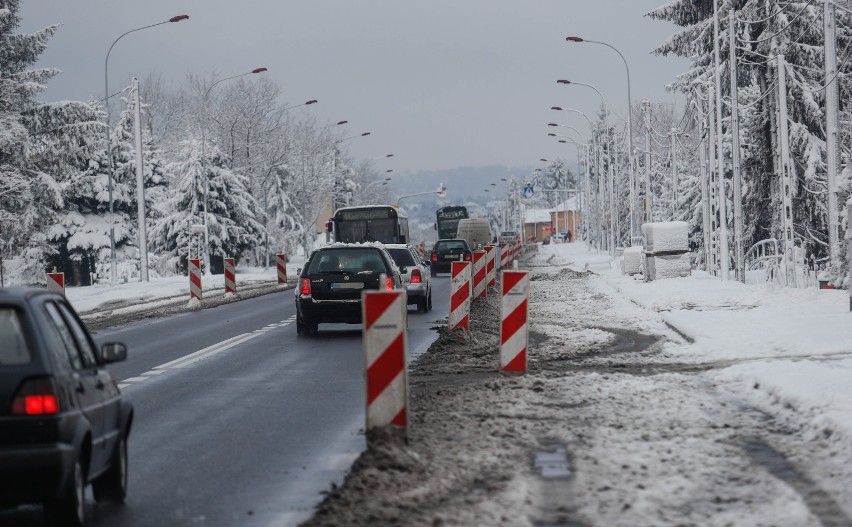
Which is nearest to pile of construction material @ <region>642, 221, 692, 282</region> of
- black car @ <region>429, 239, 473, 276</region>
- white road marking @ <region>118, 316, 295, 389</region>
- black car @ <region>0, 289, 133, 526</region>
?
white road marking @ <region>118, 316, 295, 389</region>

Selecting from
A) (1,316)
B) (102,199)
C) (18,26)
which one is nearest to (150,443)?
(1,316)

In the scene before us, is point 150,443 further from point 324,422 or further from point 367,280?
point 367,280

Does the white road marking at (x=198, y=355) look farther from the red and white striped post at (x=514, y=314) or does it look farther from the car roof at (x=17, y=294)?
the car roof at (x=17, y=294)

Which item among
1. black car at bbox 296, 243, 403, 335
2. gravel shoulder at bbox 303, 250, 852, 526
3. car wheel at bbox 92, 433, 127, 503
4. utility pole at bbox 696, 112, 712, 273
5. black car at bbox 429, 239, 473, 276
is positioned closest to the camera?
gravel shoulder at bbox 303, 250, 852, 526

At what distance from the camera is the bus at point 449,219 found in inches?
4309

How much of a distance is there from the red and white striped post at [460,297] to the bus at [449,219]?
8816 cm

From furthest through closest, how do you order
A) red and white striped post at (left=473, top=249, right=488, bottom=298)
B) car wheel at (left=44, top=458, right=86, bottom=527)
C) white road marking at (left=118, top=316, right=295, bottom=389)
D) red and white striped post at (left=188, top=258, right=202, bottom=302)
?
red and white striped post at (left=188, top=258, right=202, bottom=302), red and white striped post at (left=473, top=249, right=488, bottom=298), white road marking at (left=118, top=316, right=295, bottom=389), car wheel at (left=44, top=458, right=86, bottom=527)

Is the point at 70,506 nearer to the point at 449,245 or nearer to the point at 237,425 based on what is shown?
the point at 237,425

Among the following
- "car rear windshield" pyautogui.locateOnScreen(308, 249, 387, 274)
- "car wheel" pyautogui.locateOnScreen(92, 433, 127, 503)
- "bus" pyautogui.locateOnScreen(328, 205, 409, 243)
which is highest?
"bus" pyautogui.locateOnScreen(328, 205, 409, 243)

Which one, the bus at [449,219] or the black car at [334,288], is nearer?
the black car at [334,288]

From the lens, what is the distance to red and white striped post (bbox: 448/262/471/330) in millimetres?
20203

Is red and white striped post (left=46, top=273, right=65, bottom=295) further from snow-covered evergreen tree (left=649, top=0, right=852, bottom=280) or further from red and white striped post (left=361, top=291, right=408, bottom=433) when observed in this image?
snow-covered evergreen tree (left=649, top=0, right=852, bottom=280)

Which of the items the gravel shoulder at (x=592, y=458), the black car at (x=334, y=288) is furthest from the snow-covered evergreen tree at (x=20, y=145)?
the gravel shoulder at (x=592, y=458)

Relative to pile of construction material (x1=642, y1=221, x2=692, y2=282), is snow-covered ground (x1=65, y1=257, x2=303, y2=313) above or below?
below
